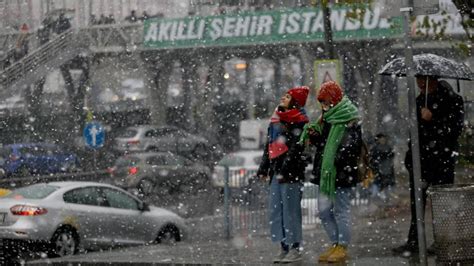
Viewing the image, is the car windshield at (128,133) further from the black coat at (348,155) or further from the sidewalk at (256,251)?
the black coat at (348,155)

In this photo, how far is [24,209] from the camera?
54.1 ft

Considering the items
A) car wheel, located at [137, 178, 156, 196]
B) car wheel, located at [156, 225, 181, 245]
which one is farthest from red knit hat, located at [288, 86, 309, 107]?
car wheel, located at [137, 178, 156, 196]

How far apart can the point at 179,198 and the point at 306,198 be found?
13092 millimetres

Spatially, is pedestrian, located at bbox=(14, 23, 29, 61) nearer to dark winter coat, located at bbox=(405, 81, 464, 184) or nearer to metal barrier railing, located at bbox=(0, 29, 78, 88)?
metal barrier railing, located at bbox=(0, 29, 78, 88)

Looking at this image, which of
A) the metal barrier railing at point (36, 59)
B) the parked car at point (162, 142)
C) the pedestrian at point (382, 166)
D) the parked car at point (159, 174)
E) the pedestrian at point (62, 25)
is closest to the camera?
the pedestrian at point (382, 166)

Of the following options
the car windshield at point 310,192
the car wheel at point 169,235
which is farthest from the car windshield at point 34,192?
the car windshield at point 310,192

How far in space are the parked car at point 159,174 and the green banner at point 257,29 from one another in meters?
8.13

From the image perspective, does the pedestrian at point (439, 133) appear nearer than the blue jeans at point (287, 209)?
No

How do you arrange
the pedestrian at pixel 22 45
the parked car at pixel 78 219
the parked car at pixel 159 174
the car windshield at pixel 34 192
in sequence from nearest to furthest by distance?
1. the parked car at pixel 78 219
2. the car windshield at pixel 34 192
3. the parked car at pixel 159 174
4. the pedestrian at pixel 22 45

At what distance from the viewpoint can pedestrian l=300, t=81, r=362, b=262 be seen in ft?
35.9

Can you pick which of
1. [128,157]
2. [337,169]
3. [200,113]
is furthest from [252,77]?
[337,169]

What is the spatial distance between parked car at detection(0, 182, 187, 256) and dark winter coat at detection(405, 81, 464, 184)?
6.82 m

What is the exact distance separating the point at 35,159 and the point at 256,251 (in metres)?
26.3

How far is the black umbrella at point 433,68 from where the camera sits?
38.0 ft
